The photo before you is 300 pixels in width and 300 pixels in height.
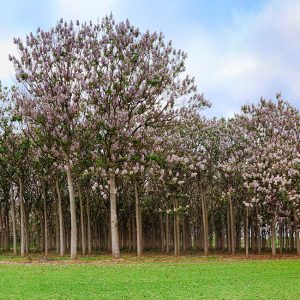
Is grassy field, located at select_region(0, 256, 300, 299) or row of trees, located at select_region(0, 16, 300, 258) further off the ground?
row of trees, located at select_region(0, 16, 300, 258)

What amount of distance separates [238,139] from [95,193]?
14.7 meters

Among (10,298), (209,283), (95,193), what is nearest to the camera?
(10,298)

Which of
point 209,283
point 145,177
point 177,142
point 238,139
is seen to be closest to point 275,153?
point 238,139

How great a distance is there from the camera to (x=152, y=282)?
20.7m

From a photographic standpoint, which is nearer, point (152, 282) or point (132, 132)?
point (152, 282)

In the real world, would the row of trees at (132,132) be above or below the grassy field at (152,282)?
above

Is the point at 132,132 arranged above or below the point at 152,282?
above

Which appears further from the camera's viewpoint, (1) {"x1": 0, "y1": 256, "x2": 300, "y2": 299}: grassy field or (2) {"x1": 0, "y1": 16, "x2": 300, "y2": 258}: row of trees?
(2) {"x1": 0, "y1": 16, "x2": 300, "y2": 258}: row of trees

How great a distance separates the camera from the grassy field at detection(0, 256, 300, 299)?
1734 centimetres

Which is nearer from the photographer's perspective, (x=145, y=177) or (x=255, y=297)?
(x=255, y=297)

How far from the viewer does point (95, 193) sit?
156 ft

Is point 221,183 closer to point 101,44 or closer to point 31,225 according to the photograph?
point 101,44

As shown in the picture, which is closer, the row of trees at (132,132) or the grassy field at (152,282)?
A: the grassy field at (152,282)

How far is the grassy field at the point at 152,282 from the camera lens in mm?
17344
